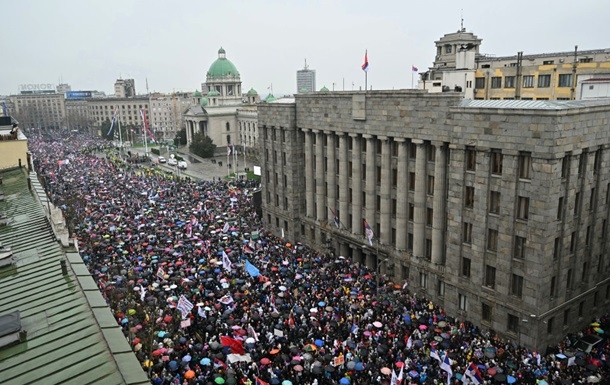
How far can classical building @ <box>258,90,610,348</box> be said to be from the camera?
32.0m

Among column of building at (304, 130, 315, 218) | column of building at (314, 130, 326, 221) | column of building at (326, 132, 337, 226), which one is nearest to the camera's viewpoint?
column of building at (326, 132, 337, 226)

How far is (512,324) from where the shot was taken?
3456cm

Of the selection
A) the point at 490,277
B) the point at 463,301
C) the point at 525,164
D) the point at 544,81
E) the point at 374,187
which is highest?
the point at 544,81

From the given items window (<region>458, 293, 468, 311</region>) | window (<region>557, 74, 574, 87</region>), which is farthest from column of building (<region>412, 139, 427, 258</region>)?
window (<region>557, 74, 574, 87</region>)

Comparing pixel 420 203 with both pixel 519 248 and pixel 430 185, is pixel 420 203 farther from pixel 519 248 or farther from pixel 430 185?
pixel 519 248

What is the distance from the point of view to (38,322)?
18.2 metres

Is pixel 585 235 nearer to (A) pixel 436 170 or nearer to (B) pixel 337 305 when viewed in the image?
(A) pixel 436 170

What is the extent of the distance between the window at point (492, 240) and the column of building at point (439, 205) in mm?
5006

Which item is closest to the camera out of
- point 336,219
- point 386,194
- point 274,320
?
point 274,320

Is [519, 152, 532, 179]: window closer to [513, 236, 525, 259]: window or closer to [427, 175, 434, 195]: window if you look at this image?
[513, 236, 525, 259]: window

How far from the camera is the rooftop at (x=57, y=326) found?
14.8 m

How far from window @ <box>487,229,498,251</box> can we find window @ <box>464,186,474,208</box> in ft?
7.77

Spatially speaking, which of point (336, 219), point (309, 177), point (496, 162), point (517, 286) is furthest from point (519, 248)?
point (309, 177)

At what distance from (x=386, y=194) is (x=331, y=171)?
8.71m
